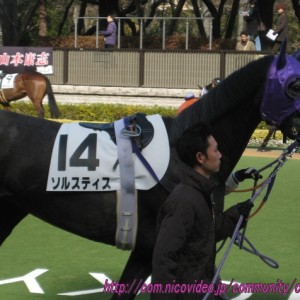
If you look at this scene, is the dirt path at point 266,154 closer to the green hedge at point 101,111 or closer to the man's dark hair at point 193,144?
the green hedge at point 101,111

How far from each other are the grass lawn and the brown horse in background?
11407mm

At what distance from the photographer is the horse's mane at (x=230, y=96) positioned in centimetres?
477

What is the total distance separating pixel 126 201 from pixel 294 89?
1.15m

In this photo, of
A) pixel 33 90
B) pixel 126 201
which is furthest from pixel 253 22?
pixel 126 201

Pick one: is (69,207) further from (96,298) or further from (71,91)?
(71,91)

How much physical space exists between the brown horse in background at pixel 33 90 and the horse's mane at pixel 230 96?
51.8ft

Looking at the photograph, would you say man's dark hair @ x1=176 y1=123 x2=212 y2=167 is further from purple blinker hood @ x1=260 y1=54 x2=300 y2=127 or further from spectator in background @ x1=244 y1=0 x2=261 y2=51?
spectator in background @ x1=244 y1=0 x2=261 y2=51

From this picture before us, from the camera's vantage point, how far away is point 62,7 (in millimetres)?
49156

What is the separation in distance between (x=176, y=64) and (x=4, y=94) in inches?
191

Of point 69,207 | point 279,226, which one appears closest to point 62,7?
point 279,226

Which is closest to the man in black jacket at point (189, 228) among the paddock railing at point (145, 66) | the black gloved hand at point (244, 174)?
the black gloved hand at point (244, 174)

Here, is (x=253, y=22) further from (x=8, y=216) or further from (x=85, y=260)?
(x=8, y=216)

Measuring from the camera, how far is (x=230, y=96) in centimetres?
480

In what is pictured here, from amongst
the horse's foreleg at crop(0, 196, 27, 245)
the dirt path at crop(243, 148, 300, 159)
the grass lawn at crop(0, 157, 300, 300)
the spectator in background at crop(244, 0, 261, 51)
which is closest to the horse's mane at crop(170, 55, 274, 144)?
the horse's foreleg at crop(0, 196, 27, 245)
